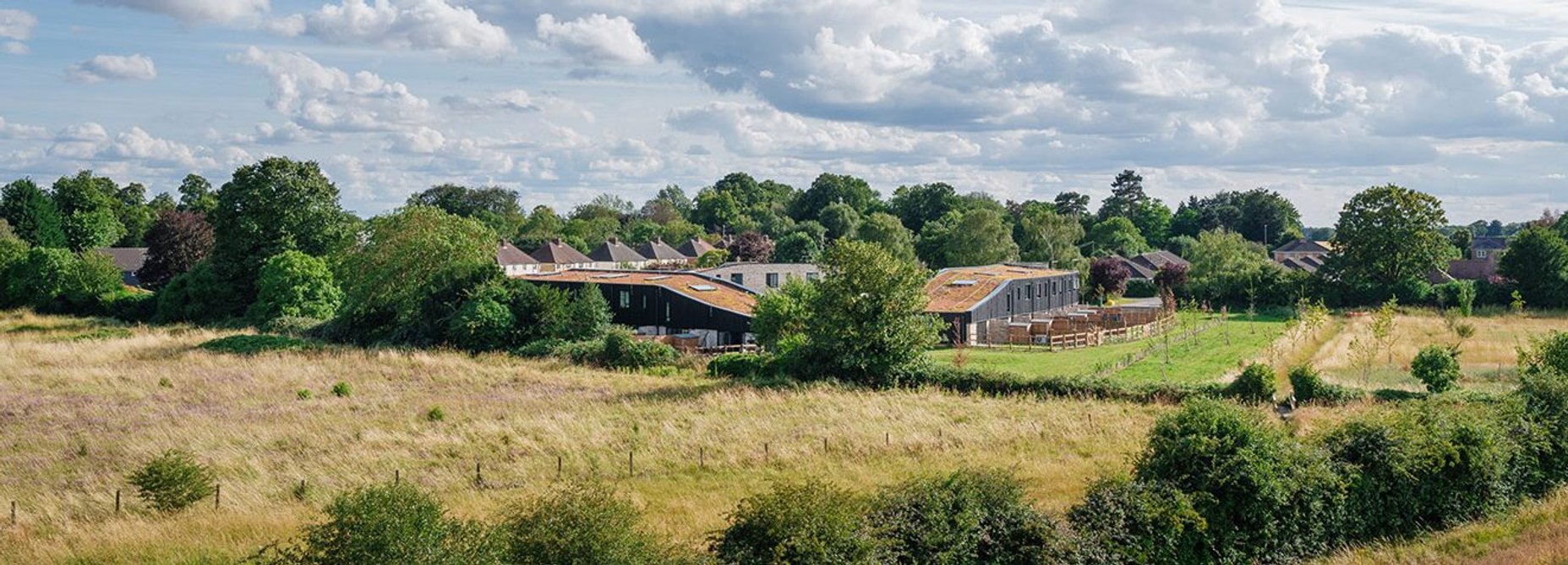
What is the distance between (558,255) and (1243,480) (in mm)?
90659

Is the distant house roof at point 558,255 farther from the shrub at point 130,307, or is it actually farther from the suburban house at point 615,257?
the shrub at point 130,307

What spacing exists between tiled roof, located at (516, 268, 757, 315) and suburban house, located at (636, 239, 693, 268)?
52.5 metres

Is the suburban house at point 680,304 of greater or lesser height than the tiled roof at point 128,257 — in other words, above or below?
below

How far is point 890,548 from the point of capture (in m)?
12.0

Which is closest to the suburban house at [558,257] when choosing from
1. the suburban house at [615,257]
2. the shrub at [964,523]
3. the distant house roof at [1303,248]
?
the suburban house at [615,257]

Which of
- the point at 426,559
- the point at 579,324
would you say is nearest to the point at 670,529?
the point at 426,559

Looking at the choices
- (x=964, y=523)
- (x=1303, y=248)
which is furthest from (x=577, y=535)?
(x=1303, y=248)

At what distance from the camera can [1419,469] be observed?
17.3 meters

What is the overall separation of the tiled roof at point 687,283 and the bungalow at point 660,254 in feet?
172

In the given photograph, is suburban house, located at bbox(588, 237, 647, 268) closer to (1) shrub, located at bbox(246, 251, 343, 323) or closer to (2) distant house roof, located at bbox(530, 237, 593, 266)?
(2) distant house roof, located at bbox(530, 237, 593, 266)

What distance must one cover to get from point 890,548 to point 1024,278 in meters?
48.3

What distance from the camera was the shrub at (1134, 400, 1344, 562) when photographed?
15.1m

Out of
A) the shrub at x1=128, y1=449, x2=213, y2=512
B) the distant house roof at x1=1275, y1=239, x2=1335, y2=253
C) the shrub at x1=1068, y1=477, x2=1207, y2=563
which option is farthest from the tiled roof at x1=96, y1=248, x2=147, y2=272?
the distant house roof at x1=1275, y1=239, x2=1335, y2=253

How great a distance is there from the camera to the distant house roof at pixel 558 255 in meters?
101
